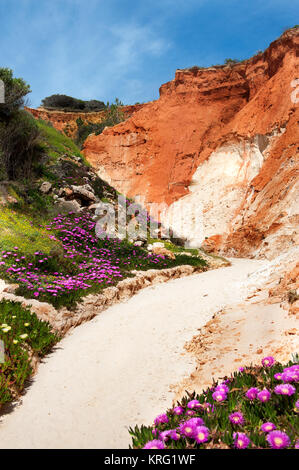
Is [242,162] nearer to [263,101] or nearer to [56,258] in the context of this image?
[263,101]

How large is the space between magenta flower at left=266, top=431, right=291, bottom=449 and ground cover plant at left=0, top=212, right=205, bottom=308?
5050 millimetres

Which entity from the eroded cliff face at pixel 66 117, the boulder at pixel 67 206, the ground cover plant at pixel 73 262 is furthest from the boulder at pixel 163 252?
the eroded cliff face at pixel 66 117

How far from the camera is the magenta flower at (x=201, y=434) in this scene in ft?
6.34

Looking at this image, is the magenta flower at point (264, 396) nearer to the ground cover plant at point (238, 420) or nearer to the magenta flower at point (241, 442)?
the ground cover plant at point (238, 420)

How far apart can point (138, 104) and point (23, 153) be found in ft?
122

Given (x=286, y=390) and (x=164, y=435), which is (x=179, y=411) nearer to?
(x=164, y=435)

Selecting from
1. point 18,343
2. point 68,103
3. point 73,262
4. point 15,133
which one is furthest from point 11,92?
point 68,103

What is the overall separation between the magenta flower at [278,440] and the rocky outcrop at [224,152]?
11.5m

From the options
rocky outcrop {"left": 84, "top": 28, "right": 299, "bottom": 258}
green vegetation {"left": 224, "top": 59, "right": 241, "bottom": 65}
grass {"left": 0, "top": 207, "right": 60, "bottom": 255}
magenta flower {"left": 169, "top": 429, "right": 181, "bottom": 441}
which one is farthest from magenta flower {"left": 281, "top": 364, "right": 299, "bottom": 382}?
green vegetation {"left": 224, "top": 59, "right": 241, "bottom": 65}

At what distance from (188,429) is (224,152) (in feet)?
77.7

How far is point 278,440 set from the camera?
5.78 ft

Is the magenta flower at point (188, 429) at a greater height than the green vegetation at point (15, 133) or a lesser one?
lesser
